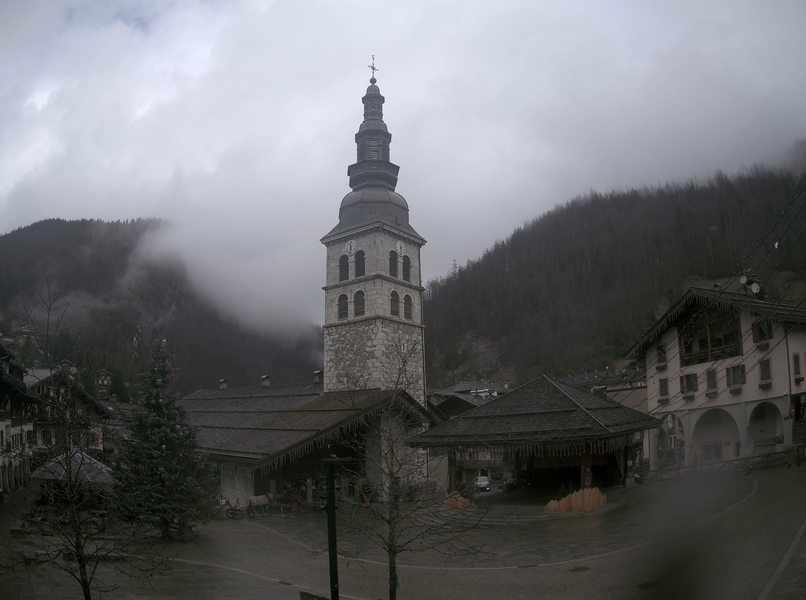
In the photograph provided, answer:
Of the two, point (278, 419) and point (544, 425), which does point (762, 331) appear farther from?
point (278, 419)

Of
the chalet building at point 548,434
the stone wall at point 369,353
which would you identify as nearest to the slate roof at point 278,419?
the stone wall at point 369,353

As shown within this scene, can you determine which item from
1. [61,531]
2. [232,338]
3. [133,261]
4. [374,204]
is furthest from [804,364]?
[133,261]

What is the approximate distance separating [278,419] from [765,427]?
2451 cm

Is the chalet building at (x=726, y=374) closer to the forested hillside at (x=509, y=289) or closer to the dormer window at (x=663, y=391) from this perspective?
the dormer window at (x=663, y=391)

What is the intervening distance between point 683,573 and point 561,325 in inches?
4530

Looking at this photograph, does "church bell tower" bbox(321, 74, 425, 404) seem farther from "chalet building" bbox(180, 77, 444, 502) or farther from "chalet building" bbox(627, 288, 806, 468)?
"chalet building" bbox(627, 288, 806, 468)

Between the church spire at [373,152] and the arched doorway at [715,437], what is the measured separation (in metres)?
22.3

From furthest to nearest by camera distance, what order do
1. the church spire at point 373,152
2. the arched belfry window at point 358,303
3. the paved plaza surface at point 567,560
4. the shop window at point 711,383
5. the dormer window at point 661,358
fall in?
the church spire at point 373,152
the arched belfry window at point 358,303
the dormer window at point 661,358
the shop window at point 711,383
the paved plaza surface at point 567,560

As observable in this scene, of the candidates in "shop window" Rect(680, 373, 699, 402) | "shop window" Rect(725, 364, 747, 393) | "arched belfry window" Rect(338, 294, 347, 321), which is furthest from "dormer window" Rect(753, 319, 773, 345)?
"arched belfry window" Rect(338, 294, 347, 321)

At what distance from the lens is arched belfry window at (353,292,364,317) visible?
118 ft

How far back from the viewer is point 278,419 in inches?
1313

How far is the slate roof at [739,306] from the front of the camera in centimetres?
2730

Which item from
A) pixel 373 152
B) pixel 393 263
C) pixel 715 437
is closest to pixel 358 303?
pixel 393 263

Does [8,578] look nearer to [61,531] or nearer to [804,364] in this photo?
[61,531]
